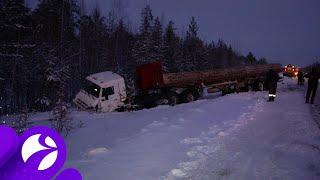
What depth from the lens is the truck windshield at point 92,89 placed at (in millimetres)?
24428

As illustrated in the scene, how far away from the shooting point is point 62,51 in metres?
40.0

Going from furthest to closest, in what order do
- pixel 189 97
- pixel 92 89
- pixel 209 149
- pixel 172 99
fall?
pixel 189 97, pixel 172 99, pixel 92 89, pixel 209 149

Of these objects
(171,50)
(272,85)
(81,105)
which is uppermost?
(171,50)

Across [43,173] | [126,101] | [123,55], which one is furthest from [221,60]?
[43,173]

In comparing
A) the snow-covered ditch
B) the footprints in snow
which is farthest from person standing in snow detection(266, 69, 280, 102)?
the footprints in snow

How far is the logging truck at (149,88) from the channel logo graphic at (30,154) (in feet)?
74.2

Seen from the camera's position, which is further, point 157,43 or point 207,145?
point 157,43

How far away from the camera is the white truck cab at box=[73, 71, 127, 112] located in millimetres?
24344

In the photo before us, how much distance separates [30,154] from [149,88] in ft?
81.3

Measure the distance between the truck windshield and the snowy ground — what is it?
8.60m

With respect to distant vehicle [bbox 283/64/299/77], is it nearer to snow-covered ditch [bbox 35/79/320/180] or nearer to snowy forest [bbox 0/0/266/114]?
snowy forest [bbox 0/0/266/114]

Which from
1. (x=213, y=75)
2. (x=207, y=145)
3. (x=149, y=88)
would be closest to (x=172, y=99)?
(x=149, y=88)

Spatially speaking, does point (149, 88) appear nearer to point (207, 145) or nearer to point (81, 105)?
point (81, 105)

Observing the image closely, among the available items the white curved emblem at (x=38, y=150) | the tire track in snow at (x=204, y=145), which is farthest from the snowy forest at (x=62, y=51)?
the white curved emblem at (x=38, y=150)
